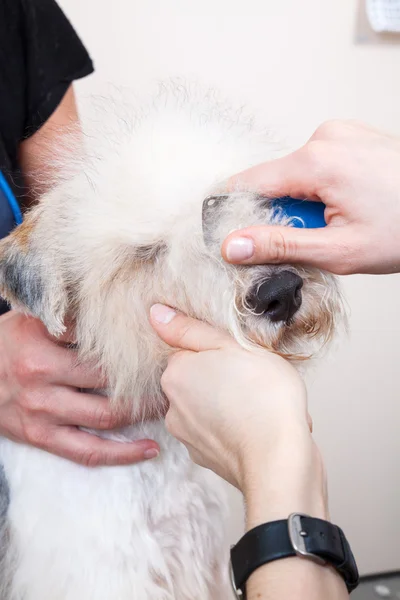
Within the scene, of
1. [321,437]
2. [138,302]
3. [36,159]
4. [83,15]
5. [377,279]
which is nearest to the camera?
[138,302]

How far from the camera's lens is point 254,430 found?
0.67m

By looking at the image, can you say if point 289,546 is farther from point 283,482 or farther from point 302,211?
point 302,211

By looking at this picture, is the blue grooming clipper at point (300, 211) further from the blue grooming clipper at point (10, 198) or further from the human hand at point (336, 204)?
the blue grooming clipper at point (10, 198)

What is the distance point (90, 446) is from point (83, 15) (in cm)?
107

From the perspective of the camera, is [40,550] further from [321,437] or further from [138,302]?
[321,437]

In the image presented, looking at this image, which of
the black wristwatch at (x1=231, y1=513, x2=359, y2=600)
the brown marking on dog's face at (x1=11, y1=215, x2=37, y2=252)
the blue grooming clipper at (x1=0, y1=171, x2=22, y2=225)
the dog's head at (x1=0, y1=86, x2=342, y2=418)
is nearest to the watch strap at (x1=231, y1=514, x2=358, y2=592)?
the black wristwatch at (x1=231, y1=513, x2=359, y2=600)

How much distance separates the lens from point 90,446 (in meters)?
0.93

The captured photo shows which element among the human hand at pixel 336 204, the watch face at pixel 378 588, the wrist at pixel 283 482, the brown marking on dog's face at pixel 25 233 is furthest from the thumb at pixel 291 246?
the watch face at pixel 378 588

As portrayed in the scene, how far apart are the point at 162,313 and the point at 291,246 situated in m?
0.22

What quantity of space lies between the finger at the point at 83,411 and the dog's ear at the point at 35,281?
14 centimetres

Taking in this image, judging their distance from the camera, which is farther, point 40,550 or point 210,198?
point 40,550

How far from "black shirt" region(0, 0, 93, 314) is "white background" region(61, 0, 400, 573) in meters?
0.19

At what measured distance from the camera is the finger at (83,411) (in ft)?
3.11

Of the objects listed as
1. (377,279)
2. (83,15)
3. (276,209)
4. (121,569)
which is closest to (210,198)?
(276,209)
